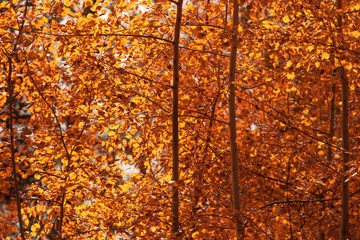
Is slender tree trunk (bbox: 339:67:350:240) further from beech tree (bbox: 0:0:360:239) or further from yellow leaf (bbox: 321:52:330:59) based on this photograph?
yellow leaf (bbox: 321:52:330:59)

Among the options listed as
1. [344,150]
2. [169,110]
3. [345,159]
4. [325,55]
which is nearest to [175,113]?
[169,110]

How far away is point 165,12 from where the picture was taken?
11.6ft

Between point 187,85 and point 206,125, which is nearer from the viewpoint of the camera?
point 187,85

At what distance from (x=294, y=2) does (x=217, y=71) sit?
3.40 feet

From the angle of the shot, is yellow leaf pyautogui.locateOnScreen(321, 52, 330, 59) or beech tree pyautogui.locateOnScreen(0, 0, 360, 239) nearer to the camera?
yellow leaf pyautogui.locateOnScreen(321, 52, 330, 59)

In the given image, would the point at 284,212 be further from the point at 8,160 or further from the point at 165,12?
the point at 8,160

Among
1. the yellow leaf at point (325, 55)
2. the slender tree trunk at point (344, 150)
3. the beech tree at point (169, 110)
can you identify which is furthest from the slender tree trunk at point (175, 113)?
the slender tree trunk at point (344, 150)

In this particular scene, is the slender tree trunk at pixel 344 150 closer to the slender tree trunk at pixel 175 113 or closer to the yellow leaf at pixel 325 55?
the yellow leaf at pixel 325 55

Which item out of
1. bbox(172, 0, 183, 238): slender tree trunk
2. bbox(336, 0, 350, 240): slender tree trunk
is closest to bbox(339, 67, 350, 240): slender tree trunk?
bbox(336, 0, 350, 240): slender tree trunk

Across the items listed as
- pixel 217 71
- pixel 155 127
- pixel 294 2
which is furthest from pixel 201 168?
pixel 294 2

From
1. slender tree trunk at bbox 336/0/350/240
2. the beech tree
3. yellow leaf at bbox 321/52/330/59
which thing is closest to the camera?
yellow leaf at bbox 321/52/330/59

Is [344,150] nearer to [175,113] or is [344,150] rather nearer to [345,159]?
[345,159]

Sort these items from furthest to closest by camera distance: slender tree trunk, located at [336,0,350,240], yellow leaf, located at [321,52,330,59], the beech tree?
slender tree trunk, located at [336,0,350,240] → the beech tree → yellow leaf, located at [321,52,330,59]

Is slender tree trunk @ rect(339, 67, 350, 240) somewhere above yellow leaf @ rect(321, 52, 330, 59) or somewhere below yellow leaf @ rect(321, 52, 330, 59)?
below
